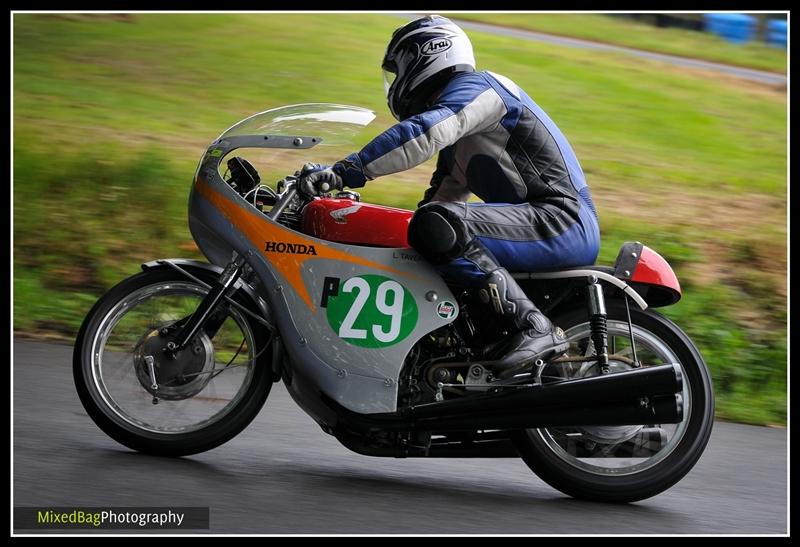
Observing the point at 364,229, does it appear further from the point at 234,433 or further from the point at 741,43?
the point at 741,43

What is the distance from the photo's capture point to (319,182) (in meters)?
4.46

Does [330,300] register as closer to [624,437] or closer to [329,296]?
[329,296]

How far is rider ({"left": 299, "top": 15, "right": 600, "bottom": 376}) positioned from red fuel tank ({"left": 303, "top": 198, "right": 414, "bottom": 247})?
0.47 feet

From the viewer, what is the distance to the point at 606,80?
11539mm

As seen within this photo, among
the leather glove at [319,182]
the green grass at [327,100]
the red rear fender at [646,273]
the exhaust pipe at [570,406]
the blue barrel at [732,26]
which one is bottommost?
the green grass at [327,100]

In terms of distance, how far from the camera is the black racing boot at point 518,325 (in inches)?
174

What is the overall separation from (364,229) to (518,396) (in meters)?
0.91

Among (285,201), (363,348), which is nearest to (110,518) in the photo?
(363,348)

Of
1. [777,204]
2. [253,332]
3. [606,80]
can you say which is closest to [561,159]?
[253,332]

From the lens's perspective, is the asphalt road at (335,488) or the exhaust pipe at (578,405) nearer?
the asphalt road at (335,488)

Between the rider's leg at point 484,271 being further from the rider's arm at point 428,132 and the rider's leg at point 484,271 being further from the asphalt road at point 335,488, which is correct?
the asphalt road at point 335,488

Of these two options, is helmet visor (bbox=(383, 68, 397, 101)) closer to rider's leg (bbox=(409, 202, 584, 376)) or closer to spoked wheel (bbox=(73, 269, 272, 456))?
rider's leg (bbox=(409, 202, 584, 376))

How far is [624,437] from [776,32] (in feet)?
28.0

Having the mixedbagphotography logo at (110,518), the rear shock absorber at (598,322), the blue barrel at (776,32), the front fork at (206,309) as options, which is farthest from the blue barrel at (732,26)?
the mixedbagphotography logo at (110,518)
